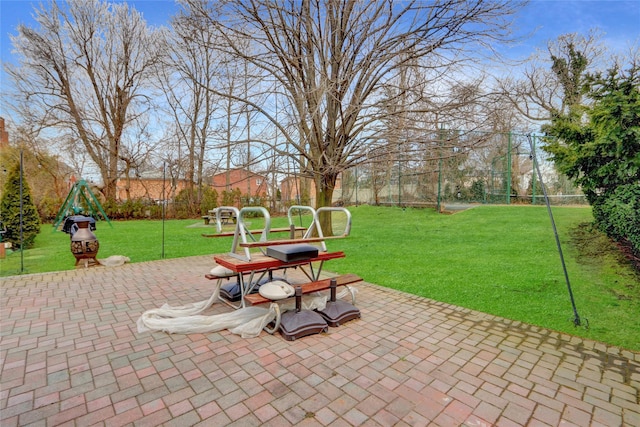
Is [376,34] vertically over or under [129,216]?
over

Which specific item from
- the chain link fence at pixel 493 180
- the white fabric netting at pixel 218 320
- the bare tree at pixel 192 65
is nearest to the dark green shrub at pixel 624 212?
the white fabric netting at pixel 218 320

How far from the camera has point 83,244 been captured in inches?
236

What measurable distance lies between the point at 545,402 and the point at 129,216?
20.3 meters

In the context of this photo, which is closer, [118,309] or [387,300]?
[118,309]

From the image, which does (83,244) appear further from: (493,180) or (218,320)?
(493,180)

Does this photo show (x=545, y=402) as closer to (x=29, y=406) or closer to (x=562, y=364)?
(x=562, y=364)

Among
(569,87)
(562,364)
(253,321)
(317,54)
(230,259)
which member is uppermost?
(569,87)

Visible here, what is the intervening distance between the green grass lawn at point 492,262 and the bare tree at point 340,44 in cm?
273

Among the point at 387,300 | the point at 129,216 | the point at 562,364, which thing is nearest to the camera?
the point at 562,364

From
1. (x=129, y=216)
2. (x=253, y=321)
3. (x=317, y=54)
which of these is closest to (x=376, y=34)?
(x=317, y=54)

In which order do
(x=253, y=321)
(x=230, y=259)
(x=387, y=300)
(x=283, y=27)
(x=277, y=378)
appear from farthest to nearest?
(x=283, y=27)
(x=387, y=300)
(x=230, y=259)
(x=253, y=321)
(x=277, y=378)

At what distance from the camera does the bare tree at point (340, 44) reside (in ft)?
22.1

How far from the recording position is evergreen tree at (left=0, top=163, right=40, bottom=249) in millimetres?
8602

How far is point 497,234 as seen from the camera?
8047 mm
